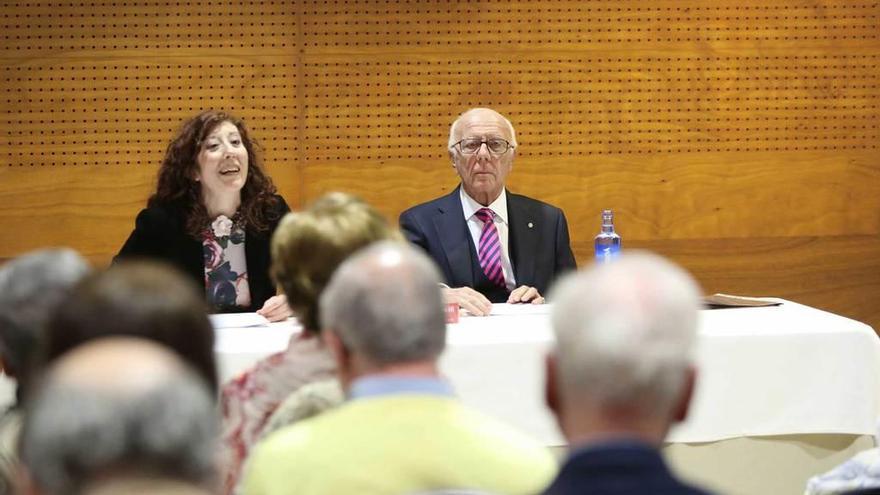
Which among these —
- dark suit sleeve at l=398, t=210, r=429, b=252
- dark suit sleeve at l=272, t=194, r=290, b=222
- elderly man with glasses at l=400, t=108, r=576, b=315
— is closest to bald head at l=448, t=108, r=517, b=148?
elderly man with glasses at l=400, t=108, r=576, b=315

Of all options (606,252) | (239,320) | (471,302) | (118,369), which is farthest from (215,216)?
(118,369)

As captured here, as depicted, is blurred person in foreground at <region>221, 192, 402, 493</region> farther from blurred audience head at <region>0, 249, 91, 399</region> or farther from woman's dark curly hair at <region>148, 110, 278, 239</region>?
woman's dark curly hair at <region>148, 110, 278, 239</region>

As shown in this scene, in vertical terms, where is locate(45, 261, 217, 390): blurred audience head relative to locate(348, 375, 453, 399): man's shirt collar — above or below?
above

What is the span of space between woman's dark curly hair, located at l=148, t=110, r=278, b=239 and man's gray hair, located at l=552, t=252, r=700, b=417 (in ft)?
10.5

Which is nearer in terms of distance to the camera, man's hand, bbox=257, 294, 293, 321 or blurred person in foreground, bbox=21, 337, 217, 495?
blurred person in foreground, bbox=21, 337, 217, 495

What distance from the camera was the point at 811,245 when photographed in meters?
6.79

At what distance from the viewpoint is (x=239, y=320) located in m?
4.05

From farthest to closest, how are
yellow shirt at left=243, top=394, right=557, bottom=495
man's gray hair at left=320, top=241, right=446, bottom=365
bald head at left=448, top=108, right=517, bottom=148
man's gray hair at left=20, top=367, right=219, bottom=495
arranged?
bald head at left=448, top=108, right=517, bottom=148 < man's gray hair at left=320, top=241, right=446, bottom=365 < yellow shirt at left=243, top=394, right=557, bottom=495 < man's gray hair at left=20, top=367, right=219, bottom=495

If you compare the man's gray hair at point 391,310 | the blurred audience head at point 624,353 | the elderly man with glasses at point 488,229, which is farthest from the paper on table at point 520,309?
the blurred audience head at point 624,353

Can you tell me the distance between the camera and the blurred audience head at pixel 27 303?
2041 millimetres

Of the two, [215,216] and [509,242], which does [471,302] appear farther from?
[215,216]

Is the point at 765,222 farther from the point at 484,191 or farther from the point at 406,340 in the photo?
the point at 406,340

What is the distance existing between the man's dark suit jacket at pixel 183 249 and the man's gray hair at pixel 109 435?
3360mm

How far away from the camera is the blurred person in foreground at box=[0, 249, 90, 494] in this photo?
79.8 inches
